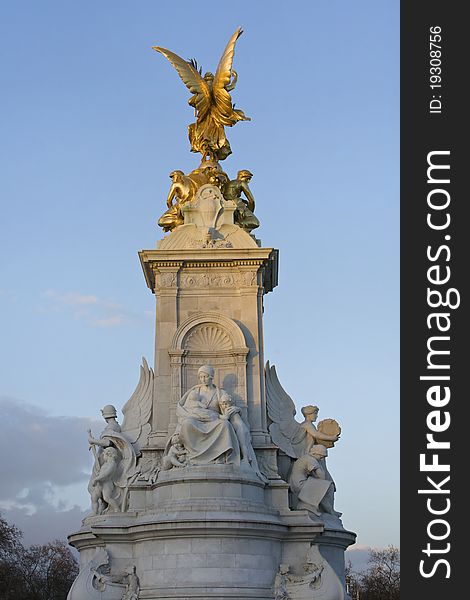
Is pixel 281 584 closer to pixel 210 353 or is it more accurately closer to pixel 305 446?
pixel 305 446

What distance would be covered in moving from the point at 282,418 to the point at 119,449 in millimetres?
3756

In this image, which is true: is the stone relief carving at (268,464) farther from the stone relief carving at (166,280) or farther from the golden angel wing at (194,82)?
the golden angel wing at (194,82)

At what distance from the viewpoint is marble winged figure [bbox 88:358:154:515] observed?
21906mm

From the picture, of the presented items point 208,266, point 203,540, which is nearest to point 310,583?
point 203,540

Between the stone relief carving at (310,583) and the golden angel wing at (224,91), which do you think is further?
the golden angel wing at (224,91)

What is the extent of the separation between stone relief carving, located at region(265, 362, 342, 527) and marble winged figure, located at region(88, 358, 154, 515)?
2.85 meters

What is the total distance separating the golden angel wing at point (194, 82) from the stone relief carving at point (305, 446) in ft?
22.4

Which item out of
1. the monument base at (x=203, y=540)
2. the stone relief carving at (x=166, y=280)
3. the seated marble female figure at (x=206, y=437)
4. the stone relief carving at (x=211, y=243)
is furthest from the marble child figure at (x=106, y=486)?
the stone relief carving at (x=211, y=243)

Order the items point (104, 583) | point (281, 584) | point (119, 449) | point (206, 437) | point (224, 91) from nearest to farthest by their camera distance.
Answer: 1. point (281, 584)
2. point (104, 583)
3. point (206, 437)
4. point (119, 449)
5. point (224, 91)

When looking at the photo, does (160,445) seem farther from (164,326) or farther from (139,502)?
(164,326)

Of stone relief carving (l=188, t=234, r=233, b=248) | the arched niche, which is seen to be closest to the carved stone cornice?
stone relief carving (l=188, t=234, r=233, b=248)

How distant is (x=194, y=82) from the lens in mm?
25344

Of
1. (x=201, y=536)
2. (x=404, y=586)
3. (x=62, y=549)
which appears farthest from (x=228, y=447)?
(x=62, y=549)

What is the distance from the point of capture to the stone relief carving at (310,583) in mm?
20047
